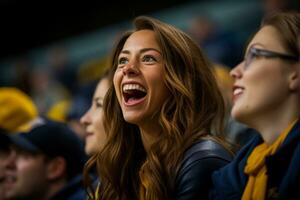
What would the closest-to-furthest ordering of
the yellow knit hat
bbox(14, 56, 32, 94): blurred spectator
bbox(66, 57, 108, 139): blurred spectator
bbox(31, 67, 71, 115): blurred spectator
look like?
the yellow knit hat < bbox(66, 57, 108, 139): blurred spectator < bbox(31, 67, 71, 115): blurred spectator < bbox(14, 56, 32, 94): blurred spectator

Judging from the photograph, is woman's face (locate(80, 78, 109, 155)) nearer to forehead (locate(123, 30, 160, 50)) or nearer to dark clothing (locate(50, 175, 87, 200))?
dark clothing (locate(50, 175, 87, 200))

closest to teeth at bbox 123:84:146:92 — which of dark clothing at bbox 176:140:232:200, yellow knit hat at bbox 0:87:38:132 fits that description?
dark clothing at bbox 176:140:232:200

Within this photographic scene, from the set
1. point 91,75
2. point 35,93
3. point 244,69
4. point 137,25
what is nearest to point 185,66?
point 137,25

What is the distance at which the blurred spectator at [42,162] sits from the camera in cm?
356

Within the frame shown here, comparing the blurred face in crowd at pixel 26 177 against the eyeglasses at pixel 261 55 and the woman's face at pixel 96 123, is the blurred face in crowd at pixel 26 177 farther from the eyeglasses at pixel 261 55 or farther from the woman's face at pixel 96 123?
the eyeglasses at pixel 261 55

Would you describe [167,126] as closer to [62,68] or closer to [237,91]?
[237,91]

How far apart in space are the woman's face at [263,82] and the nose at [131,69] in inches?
21.2

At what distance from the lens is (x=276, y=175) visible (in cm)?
201

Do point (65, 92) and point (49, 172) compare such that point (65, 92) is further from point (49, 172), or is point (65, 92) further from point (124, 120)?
point (124, 120)

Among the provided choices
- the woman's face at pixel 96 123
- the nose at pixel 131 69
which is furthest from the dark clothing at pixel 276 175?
the woman's face at pixel 96 123

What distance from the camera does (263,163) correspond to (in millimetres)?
2066

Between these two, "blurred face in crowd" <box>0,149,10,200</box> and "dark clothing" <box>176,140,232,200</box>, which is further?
"blurred face in crowd" <box>0,149,10,200</box>

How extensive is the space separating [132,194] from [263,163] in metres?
0.77

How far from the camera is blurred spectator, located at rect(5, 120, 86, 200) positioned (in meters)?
3.56
